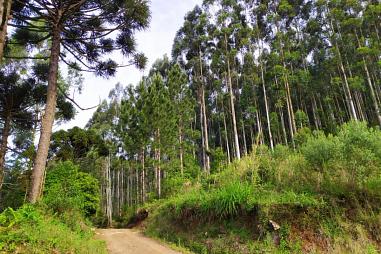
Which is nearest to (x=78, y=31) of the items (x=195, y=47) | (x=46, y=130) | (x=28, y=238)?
(x=46, y=130)

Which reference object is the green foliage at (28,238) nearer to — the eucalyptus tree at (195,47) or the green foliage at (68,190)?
the green foliage at (68,190)

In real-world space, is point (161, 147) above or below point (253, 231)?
above

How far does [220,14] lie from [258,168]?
22.3 m

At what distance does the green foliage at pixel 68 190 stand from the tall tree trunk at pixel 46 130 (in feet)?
3.48

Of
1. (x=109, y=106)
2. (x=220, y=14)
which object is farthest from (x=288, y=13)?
(x=109, y=106)

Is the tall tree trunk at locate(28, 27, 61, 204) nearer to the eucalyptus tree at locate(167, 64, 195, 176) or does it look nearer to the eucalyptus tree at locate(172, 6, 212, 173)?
the eucalyptus tree at locate(167, 64, 195, 176)

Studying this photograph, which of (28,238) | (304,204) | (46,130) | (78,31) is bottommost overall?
(28,238)

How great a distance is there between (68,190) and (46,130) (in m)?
5.58

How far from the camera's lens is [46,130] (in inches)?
342

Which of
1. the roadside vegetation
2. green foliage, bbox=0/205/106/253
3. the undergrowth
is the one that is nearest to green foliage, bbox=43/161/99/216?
the roadside vegetation

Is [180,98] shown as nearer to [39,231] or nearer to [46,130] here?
[46,130]

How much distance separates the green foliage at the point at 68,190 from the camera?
9.51 m

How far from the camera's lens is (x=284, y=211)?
7.19 meters

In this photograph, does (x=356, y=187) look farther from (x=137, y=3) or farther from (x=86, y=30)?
(x=86, y=30)
